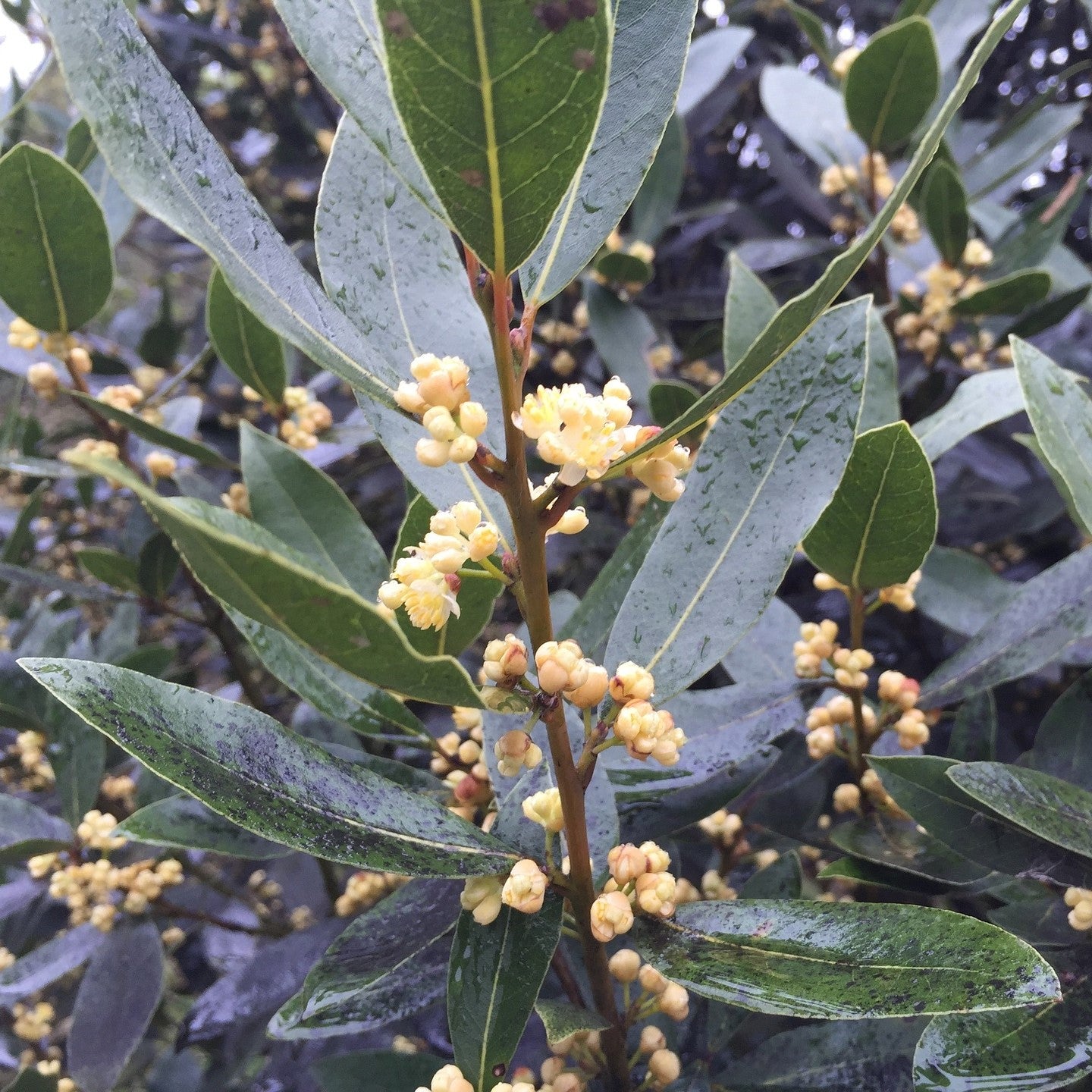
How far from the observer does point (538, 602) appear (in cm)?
73

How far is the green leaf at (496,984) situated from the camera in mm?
777

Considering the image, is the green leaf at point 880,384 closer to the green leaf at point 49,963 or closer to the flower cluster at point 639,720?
the flower cluster at point 639,720

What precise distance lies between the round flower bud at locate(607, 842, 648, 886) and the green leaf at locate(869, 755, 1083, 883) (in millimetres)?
260

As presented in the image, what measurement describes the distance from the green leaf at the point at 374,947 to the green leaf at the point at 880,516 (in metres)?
0.54

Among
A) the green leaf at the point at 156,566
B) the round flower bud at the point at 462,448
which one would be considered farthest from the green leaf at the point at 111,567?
the round flower bud at the point at 462,448

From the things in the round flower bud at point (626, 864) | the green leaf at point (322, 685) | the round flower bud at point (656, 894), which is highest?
Answer: the green leaf at point (322, 685)

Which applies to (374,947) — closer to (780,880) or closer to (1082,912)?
(780,880)

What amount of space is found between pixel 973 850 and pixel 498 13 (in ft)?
2.78

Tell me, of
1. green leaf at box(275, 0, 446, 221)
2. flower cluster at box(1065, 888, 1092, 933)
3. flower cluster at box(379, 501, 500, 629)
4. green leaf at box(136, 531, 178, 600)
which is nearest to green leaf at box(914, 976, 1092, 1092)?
flower cluster at box(1065, 888, 1092, 933)

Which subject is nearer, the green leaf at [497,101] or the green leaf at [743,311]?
the green leaf at [497,101]

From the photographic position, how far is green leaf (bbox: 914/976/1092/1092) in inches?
29.8

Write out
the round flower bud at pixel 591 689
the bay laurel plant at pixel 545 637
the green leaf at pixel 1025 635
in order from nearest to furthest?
the bay laurel plant at pixel 545 637
the round flower bud at pixel 591 689
the green leaf at pixel 1025 635

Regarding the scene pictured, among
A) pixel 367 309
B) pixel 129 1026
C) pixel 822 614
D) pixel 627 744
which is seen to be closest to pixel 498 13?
pixel 367 309

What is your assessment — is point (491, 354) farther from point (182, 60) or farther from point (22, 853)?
point (182, 60)
